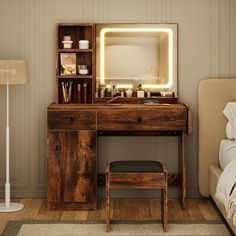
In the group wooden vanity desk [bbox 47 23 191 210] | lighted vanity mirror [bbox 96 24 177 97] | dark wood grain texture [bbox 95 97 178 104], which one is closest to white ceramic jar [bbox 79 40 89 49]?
wooden vanity desk [bbox 47 23 191 210]

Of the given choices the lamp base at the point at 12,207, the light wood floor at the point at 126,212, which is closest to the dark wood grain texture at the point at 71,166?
the light wood floor at the point at 126,212

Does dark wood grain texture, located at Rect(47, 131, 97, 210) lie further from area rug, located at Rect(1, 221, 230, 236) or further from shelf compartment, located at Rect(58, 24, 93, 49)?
shelf compartment, located at Rect(58, 24, 93, 49)

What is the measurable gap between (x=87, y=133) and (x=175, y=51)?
1.13m

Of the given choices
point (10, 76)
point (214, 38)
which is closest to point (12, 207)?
point (10, 76)

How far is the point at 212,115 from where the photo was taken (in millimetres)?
4828

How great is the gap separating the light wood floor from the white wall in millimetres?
422

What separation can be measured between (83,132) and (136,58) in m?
0.89

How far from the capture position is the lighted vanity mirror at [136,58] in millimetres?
4871

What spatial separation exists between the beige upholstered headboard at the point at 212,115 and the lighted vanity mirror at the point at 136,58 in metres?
0.29

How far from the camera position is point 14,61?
457 centimetres

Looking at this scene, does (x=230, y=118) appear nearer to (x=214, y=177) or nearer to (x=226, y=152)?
(x=226, y=152)

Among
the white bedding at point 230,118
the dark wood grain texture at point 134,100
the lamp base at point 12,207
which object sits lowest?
the lamp base at point 12,207

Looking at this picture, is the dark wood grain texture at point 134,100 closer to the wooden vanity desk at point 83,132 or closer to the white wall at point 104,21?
the white wall at point 104,21

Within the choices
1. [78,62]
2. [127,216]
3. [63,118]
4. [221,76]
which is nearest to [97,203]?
[127,216]
